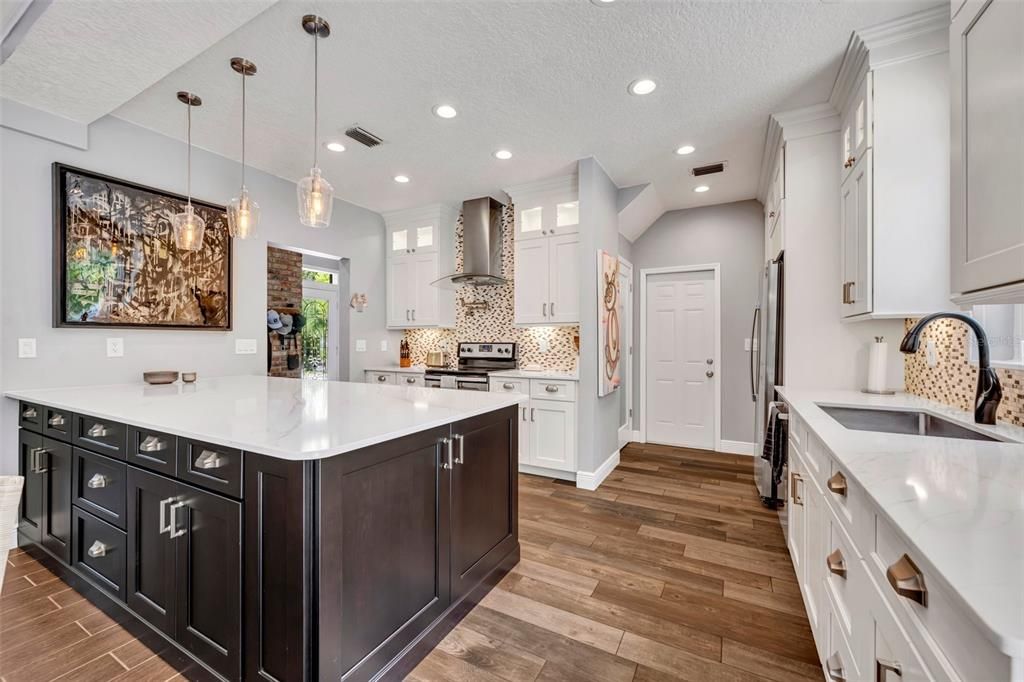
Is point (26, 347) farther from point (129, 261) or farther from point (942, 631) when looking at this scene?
point (942, 631)

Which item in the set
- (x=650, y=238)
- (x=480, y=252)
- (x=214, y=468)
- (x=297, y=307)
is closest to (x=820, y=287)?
(x=650, y=238)

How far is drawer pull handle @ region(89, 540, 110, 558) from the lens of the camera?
1850mm

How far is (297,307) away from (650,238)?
200 inches

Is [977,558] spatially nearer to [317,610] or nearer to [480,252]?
[317,610]

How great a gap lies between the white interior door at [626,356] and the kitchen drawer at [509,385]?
1254mm

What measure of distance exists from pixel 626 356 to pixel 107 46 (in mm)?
4536

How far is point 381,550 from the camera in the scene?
147 cm

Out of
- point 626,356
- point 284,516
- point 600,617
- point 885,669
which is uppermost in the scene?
point 626,356

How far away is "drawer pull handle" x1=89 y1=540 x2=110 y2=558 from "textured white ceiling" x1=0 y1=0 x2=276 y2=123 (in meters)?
2.27

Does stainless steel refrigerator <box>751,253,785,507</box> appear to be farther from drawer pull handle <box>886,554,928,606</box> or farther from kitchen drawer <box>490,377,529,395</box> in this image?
drawer pull handle <box>886,554,928,606</box>

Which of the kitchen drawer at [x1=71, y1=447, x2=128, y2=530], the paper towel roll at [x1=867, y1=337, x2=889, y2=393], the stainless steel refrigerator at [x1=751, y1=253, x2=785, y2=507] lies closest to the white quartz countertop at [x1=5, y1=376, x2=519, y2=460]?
the kitchen drawer at [x1=71, y1=447, x2=128, y2=530]

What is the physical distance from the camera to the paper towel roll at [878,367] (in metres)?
2.35

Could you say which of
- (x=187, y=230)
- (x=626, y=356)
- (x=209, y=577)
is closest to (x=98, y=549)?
(x=209, y=577)

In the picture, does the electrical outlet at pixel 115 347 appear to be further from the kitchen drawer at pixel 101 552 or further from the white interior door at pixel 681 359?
the white interior door at pixel 681 359
